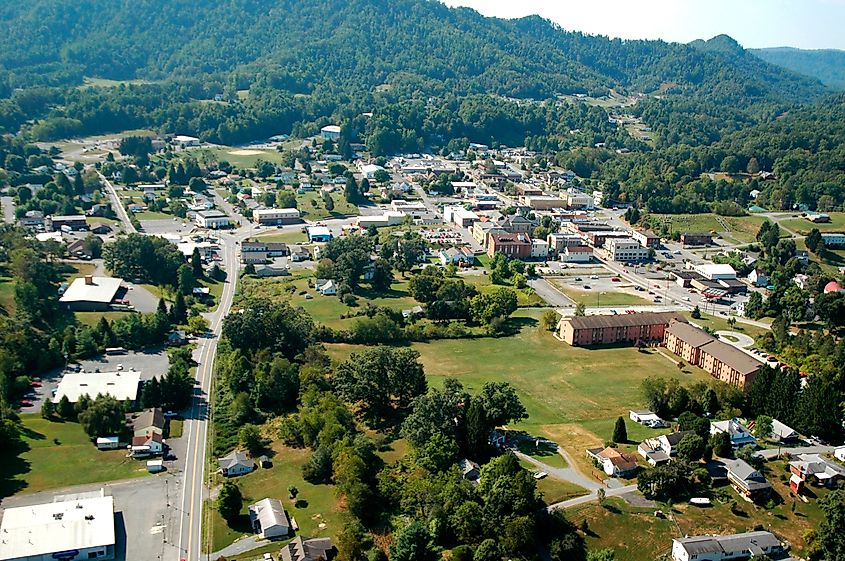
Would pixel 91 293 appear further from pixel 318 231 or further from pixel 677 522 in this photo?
pixel 677 522

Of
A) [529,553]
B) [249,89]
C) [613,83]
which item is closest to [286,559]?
[529,553]

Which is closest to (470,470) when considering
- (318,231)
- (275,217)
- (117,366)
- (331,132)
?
(117,366)

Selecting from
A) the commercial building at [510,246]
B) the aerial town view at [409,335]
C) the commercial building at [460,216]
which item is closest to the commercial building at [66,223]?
the aerial town view at [409,335]

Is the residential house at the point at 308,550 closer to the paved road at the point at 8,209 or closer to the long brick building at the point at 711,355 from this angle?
the long brick building at the point at 711,355

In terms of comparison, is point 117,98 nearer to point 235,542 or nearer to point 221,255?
point 221,255

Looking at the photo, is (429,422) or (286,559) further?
(429,422)

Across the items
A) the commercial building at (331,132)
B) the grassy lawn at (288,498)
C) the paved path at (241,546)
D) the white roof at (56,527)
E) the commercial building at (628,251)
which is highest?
the commercial building at (331,132)

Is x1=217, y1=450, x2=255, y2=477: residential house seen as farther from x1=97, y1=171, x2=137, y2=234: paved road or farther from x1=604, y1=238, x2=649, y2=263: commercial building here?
x1=604, y1=238, x2=649, y2=263: commercial building
